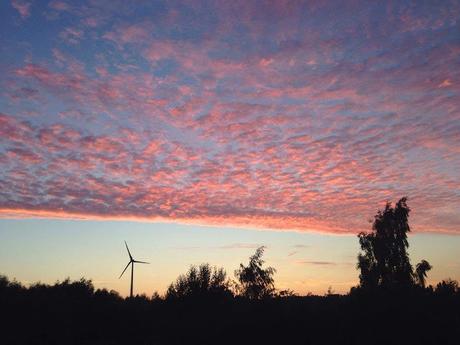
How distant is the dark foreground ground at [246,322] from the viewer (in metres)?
24.7

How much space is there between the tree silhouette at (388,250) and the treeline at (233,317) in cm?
86

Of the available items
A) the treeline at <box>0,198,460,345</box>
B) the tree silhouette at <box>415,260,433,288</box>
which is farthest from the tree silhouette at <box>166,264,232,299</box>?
the tree silhouette at <box>415,260,433,288</box>

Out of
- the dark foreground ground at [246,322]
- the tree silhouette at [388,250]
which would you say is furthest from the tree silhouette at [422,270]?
the dark foreground ground at [246,322]

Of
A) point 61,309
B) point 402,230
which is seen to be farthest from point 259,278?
point 61,309

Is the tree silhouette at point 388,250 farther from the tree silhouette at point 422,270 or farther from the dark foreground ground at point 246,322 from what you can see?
the dark foreground ground at point 246,322

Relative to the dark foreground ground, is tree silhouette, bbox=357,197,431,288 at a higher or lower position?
higher

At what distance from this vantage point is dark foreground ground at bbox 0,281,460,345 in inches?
972

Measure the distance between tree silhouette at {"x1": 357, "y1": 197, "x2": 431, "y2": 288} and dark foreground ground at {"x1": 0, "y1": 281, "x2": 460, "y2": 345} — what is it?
21351 mm

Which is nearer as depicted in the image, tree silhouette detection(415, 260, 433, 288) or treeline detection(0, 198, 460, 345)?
treeline detection(0, 198, 460, 345)

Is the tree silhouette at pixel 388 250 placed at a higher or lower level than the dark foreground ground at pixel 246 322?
higher

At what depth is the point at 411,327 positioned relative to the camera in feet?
81.1

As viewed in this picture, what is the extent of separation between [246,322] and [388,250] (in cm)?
3592

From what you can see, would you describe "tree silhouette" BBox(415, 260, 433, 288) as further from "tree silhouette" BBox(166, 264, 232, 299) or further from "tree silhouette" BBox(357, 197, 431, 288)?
"tree silhouette" BBox(166, 264, 232, 299)

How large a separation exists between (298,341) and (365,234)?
3924 cm
